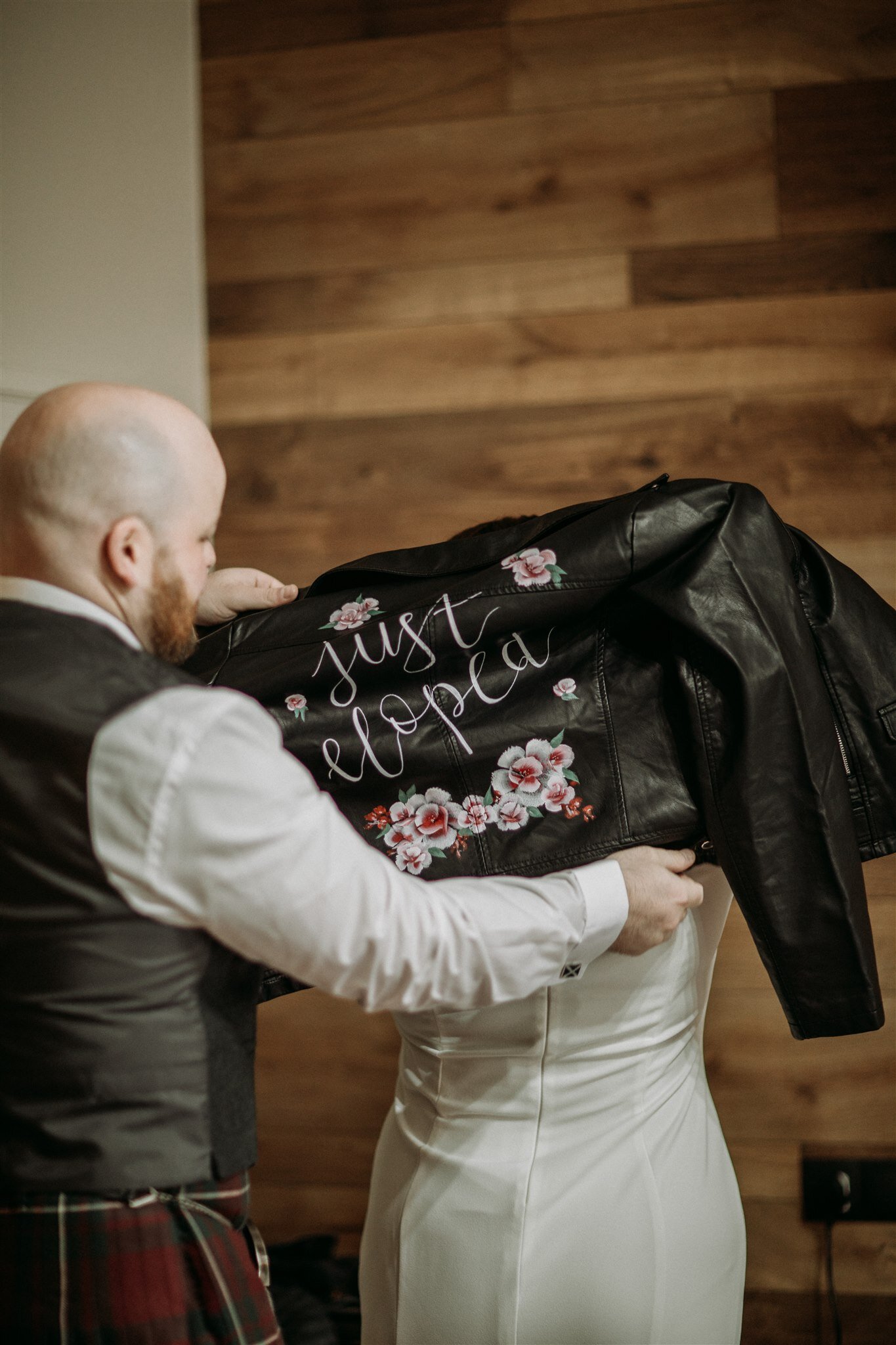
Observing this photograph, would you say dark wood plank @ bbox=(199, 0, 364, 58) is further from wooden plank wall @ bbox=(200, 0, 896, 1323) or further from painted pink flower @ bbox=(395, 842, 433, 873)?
painted pink flower @ bbox=(395, 842, 433, 873)

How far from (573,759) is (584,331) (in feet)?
3.57

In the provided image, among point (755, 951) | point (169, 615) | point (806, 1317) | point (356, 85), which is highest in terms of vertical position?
point (356, 85)

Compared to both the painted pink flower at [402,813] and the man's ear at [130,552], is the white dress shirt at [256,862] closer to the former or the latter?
the man's ear at [130,552]

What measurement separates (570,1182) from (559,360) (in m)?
1.37

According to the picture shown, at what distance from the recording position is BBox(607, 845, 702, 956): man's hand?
96cm

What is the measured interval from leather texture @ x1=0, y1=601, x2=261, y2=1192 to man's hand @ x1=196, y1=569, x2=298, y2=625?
0.43 meters

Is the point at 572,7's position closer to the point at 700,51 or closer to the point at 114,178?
the point at 700,51

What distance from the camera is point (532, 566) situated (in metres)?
1.06

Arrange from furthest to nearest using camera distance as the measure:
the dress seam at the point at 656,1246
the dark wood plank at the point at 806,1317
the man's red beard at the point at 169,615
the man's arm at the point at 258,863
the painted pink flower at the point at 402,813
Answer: the dark wood plank at the point at 806,1317, the painted pink flower at the point at 402,813, the dress seam at the point at 656,1246, the man's red beard at the point at 169,615, the man's arm at the point at 258,863

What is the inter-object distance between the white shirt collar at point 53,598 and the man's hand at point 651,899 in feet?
1.57

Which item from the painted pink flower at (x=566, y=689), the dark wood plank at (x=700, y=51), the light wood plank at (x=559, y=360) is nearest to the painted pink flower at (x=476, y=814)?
the painted pink flower at (x=566, y=689)

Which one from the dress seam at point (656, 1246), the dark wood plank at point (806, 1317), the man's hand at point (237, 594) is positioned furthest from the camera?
the dark wood plank at point (806, 1317)

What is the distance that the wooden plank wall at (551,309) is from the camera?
182 cm

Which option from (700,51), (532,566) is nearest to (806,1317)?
(532,566)
